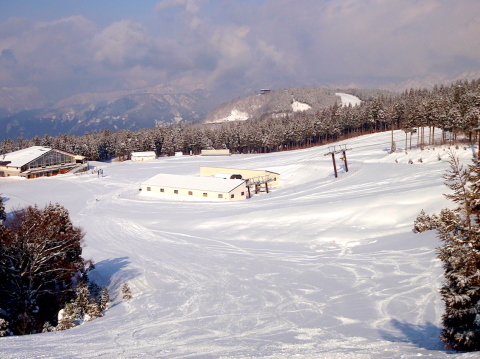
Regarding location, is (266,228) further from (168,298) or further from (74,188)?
(74,188)

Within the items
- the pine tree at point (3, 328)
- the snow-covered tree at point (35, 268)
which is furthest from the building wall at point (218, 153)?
the pine tree at point (3, 328)

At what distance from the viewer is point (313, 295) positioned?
601 inches

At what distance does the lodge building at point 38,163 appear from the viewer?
68.2 metres

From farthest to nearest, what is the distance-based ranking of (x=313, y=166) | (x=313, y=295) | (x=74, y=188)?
1. (x=74, y=188)
2. (x=313, y=166)
3. (x=313, y=295)

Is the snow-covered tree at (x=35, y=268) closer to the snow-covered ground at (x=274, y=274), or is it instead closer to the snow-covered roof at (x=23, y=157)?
the snow-covered ground at (x=274, y=274)

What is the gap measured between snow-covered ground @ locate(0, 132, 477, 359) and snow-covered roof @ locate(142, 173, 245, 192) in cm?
386

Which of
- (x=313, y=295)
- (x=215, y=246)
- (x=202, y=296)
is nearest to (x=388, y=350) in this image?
(x=313, y=295)

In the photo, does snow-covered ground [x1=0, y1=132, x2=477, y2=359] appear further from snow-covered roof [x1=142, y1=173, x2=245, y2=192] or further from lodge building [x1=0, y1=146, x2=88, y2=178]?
lodge building [x1=0, y1=146, x2=88, y2=178]

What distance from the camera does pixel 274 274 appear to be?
1872 centimetres

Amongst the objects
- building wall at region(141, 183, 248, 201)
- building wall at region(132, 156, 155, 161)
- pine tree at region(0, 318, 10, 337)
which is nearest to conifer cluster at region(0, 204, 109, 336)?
pine tree at region(0, 318, 10, 337)

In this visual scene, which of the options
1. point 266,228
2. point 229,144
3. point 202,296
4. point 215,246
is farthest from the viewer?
point 229,144

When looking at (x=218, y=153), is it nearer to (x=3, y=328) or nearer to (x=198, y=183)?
(x=198, y=183)

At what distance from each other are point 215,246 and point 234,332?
13.6 m

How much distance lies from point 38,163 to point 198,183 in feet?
143
